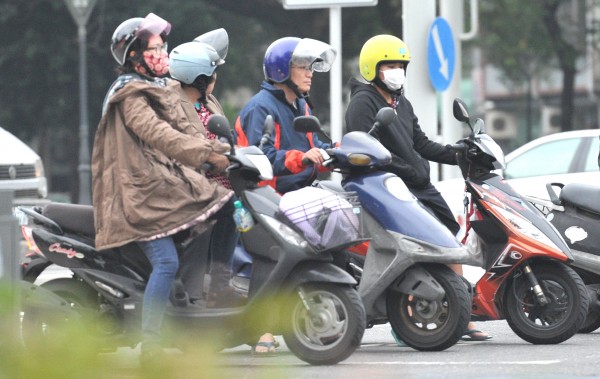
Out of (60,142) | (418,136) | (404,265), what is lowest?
(60,142)

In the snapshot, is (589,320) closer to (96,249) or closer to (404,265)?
(404,265)

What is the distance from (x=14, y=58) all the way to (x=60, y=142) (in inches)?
444

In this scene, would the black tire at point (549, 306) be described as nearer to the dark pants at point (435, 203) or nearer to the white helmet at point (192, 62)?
the dark pants at point (435, 203)

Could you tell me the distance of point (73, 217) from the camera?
22.7 feet

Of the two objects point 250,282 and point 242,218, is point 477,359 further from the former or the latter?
point 242,218

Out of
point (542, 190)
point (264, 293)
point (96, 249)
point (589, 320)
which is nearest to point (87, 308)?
point (96, 249)

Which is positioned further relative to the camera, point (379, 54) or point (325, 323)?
point (379, 54)

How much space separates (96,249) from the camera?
6727 mm

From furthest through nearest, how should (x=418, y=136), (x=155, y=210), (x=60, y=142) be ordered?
(x=60, y=142) → (x=418, y=136) → (x=155, y=210)

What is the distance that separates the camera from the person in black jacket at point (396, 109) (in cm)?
793

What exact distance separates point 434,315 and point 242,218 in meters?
1.19

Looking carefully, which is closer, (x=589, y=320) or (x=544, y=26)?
(x=589, y=320)

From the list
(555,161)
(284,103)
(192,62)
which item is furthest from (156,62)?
(555,161)

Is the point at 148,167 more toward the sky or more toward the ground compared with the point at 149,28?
more toward the ground
